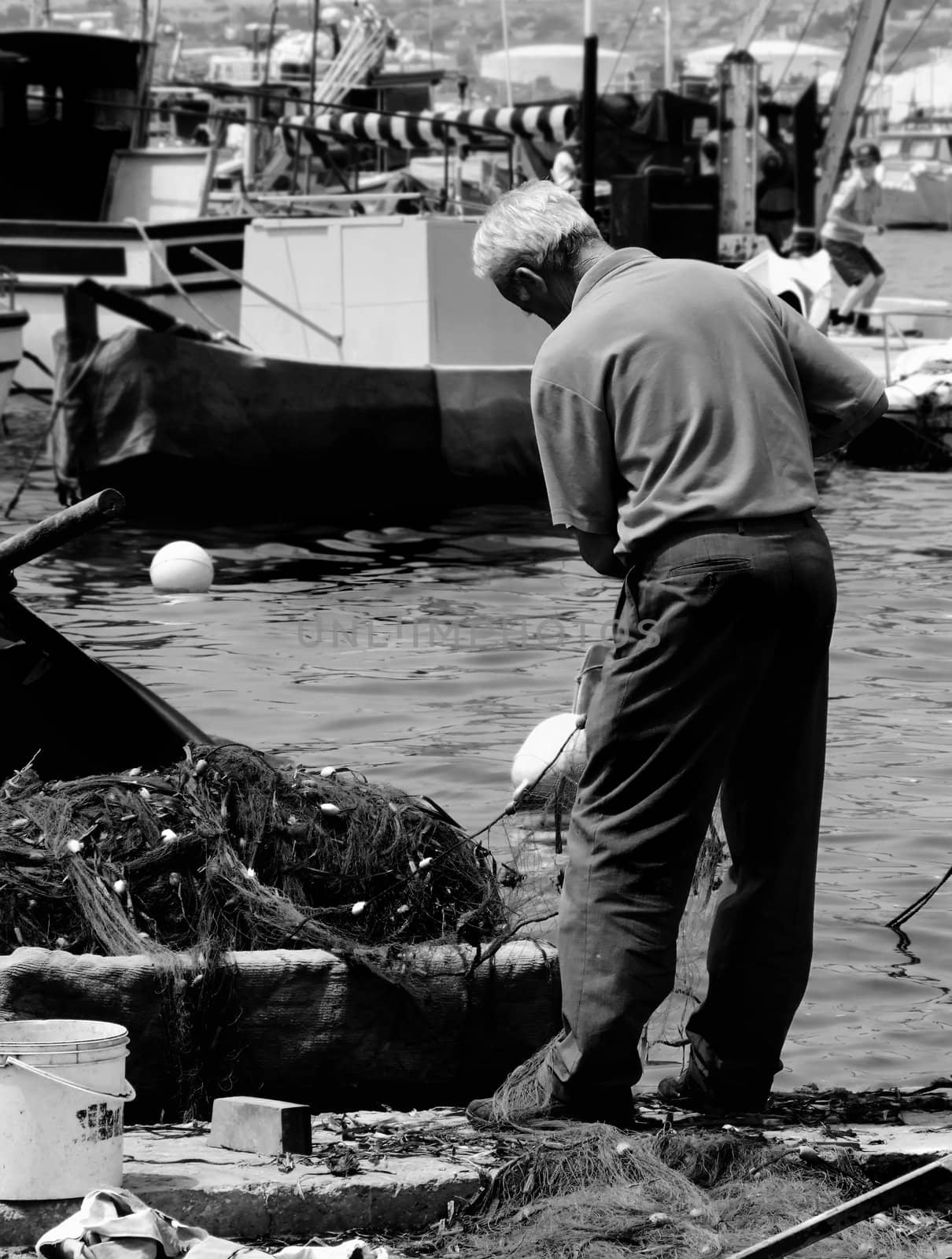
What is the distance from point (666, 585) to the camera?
366 cm

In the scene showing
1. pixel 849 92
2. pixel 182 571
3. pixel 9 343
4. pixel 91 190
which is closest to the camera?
pixel 182 571

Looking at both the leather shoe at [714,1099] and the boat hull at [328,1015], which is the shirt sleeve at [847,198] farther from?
the leather shoe at [714,1099]

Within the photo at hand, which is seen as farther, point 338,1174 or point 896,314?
point 896,314

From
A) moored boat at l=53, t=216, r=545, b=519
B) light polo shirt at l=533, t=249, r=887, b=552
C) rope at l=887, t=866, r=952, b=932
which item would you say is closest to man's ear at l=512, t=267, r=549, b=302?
light polo shirt at l=533, t=249, r=887, b=552

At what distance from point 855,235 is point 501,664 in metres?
12.4

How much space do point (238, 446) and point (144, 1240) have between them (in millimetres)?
13163

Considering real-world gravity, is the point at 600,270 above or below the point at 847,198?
below

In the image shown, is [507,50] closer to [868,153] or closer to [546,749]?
[868,153]

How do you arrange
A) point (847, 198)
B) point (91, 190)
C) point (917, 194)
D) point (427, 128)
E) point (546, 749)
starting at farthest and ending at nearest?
point (917, 194) → point (427, 128) → point (91, 190) → point (847, 198) → point (546, 749)

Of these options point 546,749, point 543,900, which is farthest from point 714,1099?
point 546,749

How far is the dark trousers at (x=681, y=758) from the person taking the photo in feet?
12.0

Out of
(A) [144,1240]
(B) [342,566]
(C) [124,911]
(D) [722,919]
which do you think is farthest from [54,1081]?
(B) [342,566]

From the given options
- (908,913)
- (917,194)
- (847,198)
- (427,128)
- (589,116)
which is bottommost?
(908,913)

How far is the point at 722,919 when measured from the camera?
3.98 metres
